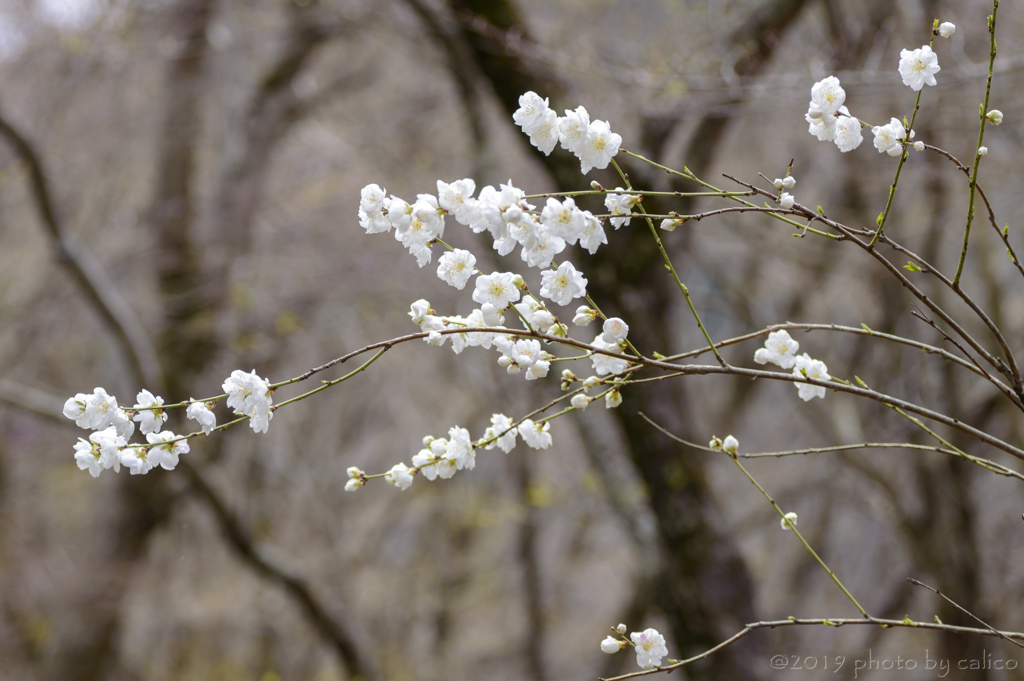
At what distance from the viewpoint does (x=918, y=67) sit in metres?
1.13

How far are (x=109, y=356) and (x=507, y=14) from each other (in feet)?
16.9

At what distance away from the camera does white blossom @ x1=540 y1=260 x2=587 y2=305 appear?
3.82 feet

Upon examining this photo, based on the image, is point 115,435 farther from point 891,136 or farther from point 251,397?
point 891,136

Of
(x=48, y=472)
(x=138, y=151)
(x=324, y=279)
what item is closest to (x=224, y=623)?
(x=48, y=472)

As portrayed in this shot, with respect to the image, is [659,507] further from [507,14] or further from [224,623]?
[224,623]

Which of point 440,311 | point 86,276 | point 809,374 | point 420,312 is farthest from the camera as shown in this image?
point 440,311

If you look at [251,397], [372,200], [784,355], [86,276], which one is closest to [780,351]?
[784,355]

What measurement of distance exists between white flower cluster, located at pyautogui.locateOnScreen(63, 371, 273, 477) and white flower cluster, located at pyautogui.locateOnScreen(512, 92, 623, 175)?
A: 0.61 metres

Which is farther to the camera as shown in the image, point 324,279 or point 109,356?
point 109,356

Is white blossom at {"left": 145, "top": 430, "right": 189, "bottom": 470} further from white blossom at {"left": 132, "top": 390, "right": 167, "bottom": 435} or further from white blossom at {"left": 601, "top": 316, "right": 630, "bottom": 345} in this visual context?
white blossom at {"left": 601, "top": 316, "right": 630, "bottom": 345}

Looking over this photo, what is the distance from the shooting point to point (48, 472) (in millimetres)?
6477

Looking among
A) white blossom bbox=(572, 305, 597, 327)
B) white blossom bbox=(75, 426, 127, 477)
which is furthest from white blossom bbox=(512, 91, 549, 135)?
white blossom bbox=(75, 426, 127, 477)

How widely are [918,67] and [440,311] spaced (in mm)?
4575

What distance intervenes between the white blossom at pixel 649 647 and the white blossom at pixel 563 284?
627mm
